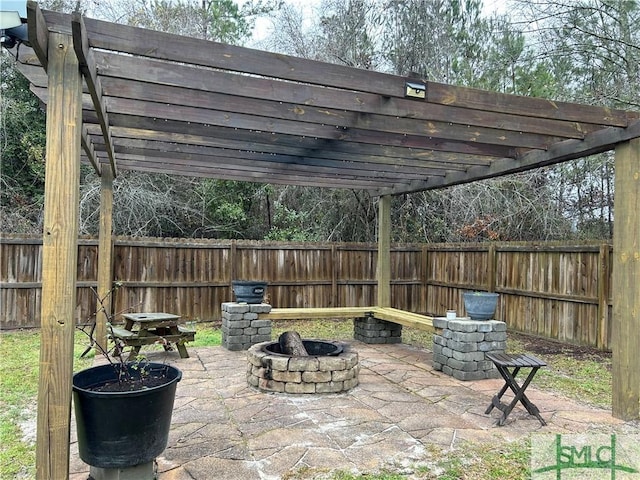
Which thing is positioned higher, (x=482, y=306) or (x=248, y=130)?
(x=248, y=130)

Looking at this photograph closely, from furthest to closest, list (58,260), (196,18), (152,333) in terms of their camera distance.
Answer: (196,18), (152,333), (58,260)

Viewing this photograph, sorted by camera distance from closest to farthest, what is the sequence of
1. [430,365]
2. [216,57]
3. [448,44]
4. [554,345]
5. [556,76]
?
1. [216,57]
2. [430,365]
3. [554,345]
4. [556,76]
5. [448,44]

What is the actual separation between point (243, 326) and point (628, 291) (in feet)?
14.3

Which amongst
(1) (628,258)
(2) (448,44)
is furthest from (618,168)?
(2) (448,44)

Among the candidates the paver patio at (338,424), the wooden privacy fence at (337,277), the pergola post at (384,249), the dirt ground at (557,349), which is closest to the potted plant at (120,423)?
the paver patio at (338,424)

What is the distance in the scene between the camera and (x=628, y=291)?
3.70 metres

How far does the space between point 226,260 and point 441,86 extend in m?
5.79

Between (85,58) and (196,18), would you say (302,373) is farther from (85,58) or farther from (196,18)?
(196,18)

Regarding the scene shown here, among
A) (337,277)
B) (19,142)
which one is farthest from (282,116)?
(19,142)

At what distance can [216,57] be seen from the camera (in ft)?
8.70

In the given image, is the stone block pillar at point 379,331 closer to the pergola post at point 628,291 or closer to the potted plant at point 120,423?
the pergola post at point 628,291

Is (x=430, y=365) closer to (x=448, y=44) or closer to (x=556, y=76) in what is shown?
(x=556, y=76)

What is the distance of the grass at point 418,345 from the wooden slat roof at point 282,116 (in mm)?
2268

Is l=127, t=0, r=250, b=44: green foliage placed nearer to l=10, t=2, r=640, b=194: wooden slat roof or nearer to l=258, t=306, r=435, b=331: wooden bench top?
l=10, t=2, r=640, b=194: wooden slat roof
